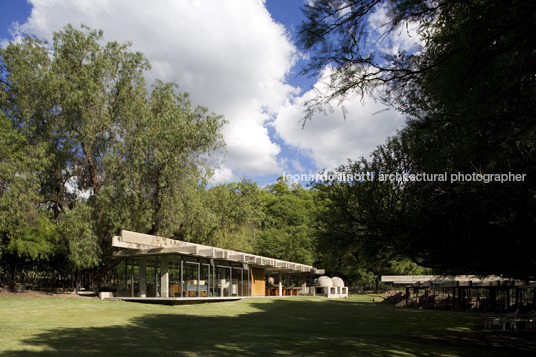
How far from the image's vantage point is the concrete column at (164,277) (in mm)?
22672

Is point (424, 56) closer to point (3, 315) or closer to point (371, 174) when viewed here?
point (371, 174)

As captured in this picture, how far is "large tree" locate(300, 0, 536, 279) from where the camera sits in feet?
18.4

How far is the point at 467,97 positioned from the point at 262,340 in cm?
726

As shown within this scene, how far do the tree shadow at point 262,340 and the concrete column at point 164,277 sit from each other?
7141mm

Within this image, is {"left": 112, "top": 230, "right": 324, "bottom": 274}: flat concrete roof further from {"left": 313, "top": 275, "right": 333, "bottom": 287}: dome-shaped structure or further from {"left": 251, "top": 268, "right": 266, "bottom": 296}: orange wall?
{"left": 313, "top": 275, "right": 333, "bottom": 287}: dome-shaped structure

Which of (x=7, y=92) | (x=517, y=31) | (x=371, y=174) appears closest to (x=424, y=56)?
(x=517, y=31)

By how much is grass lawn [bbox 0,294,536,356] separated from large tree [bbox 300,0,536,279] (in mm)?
2936

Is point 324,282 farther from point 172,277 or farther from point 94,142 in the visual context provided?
point 94,142

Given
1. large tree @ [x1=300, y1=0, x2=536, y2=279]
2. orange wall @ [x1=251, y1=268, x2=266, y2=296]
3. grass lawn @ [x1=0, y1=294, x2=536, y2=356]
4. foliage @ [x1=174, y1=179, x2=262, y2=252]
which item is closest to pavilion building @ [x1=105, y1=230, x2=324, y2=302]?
foliage @ [x1=174, y1=179, x2=262, y2=252]

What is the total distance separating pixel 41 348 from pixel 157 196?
54.4 feet

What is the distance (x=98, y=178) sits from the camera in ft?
87.7

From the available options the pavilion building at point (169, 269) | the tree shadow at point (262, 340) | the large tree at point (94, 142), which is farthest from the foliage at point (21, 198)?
the tree shadow at point (262, 340)

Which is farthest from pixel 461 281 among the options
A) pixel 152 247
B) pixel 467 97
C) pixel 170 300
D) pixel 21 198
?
pixel 21 198

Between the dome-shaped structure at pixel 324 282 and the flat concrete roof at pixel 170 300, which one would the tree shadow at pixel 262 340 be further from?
the dome-shaped structure at pixel 324 282
